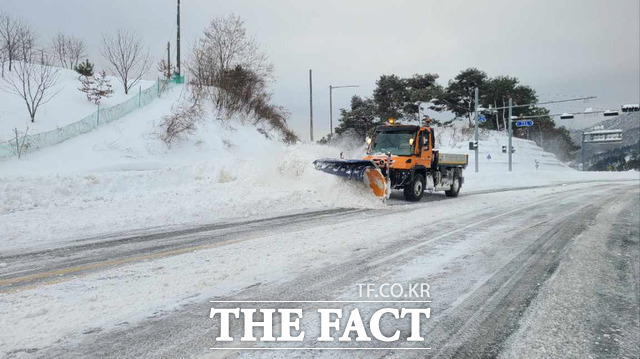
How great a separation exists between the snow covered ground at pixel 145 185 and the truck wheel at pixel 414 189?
189cm

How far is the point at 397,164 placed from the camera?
13328mm

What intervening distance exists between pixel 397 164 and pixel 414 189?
1021mm

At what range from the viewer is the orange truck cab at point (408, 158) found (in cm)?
1334

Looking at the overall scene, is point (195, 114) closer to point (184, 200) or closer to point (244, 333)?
point (184, 200)

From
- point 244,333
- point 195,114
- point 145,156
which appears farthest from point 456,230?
point 195,114

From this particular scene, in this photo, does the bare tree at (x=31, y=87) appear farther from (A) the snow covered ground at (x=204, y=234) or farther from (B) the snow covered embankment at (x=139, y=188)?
(A) the snow covered ground at (x=204, y=234)

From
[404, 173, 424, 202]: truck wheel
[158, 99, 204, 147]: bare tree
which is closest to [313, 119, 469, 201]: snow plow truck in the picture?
[404, 173, 424, 202]: truck wheel

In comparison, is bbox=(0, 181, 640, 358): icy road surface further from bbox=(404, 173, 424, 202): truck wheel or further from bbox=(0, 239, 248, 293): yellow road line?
bbox=(404, 173, 424, 202): truck wheel

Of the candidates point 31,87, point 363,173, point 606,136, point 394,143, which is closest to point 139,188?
point 363,173

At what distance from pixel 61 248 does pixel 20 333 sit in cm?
370

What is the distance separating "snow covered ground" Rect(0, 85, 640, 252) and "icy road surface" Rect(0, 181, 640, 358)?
2175mm

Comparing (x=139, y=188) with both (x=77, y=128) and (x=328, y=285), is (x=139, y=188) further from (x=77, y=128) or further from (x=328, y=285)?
(x=328, y=285)

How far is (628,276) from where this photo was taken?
4922 millimetres

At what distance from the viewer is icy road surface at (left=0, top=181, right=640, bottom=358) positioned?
2.95 meters
